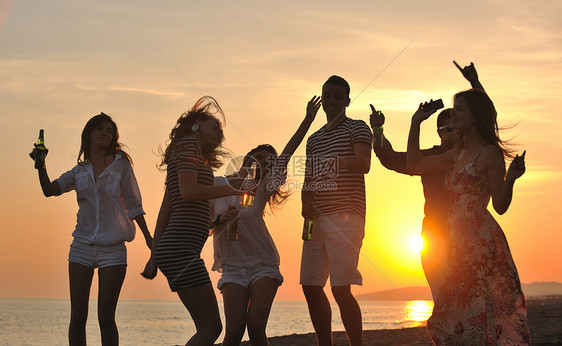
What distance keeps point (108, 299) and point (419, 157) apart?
3.03 metres

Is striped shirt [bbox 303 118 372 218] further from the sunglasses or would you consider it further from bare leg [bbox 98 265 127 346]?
bare leg [bbox 98 265 127 346]

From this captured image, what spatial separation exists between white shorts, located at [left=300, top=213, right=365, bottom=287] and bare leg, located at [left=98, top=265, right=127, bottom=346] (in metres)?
1.90

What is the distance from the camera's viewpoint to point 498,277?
4.73 meters

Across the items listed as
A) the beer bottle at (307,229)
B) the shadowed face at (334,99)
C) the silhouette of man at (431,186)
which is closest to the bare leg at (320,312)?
the beer bottle at (307,229)

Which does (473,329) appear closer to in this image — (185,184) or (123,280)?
(185,184)

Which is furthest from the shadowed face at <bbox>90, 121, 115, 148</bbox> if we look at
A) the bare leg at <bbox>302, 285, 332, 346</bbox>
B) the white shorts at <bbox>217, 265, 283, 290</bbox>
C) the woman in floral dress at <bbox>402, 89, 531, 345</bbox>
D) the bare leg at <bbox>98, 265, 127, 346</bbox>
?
A: the woman in floral dress at <bbox>402, 89, 531, 345</bbox>

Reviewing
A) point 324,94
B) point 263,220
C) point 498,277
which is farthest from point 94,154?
point 498,277

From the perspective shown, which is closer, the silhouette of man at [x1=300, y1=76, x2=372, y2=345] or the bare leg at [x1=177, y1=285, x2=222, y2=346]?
the bare leg at [x1=177, y1=285, x2=222, y2=346]

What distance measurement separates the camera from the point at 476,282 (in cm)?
479

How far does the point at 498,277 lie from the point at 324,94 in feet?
→ 9.97

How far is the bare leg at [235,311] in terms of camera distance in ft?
19.5

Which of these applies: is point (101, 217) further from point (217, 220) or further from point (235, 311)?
point (235, 311)

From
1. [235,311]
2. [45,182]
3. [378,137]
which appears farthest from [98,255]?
[378,137]

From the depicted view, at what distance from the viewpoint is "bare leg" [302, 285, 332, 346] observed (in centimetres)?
675
